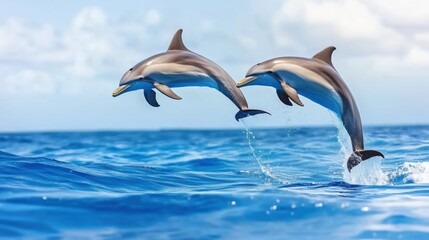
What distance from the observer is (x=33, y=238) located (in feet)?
21.2

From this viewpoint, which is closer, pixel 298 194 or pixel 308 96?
pixel 298 194

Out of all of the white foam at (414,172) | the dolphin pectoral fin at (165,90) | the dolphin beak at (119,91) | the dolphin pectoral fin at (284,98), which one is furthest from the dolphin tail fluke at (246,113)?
the white foam at (414,172)

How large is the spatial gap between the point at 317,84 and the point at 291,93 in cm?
57

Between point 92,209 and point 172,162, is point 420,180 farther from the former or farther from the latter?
point 172,162

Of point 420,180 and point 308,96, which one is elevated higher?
point 308,96

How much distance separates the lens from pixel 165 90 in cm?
1040

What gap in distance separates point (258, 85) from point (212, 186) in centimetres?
199

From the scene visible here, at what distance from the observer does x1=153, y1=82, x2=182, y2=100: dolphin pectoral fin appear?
10171 mm

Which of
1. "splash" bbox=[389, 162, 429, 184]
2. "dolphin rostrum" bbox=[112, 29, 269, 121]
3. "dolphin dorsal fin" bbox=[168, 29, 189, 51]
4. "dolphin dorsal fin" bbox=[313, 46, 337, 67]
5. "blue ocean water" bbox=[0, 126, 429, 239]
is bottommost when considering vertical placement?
"splash" bbox=[389, 162, 429, 184]

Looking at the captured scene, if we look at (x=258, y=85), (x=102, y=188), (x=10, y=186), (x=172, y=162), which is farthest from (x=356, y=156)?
(x=172, y=162)

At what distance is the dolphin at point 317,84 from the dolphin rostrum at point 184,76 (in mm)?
445

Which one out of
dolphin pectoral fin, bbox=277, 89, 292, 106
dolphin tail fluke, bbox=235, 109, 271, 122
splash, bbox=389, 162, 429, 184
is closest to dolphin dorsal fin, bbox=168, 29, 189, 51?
dolphin tail fluke, bbox=235, 109, 271, 122

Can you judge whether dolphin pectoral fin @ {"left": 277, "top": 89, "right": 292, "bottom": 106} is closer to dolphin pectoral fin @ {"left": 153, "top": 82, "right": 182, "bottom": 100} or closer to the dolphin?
the dolphin

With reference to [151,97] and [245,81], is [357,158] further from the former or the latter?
[151,97]
